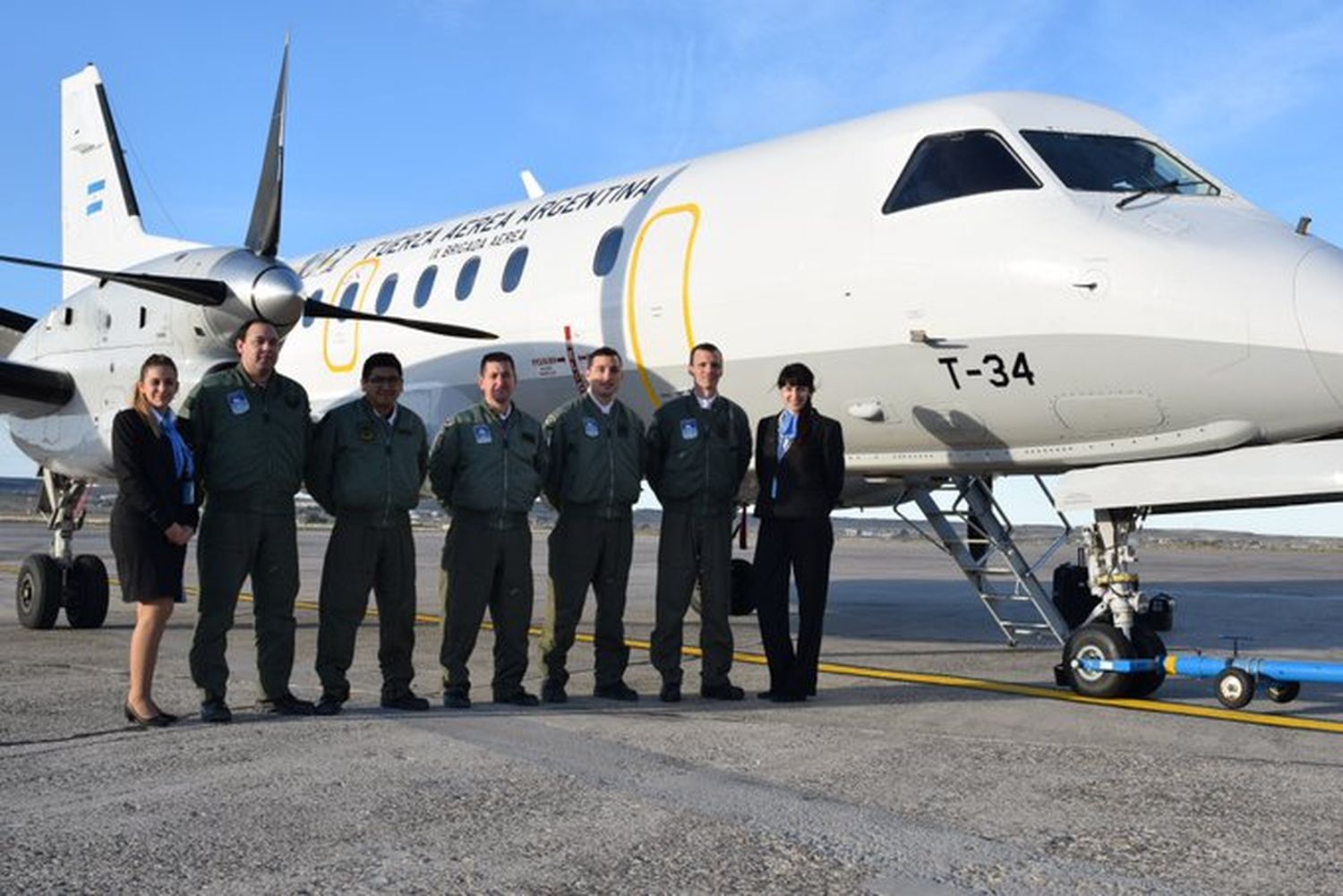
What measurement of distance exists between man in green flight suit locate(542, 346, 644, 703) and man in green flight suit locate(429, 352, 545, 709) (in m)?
0.22

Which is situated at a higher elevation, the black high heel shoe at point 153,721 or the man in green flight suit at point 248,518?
the man in green flight suit at point 248,518

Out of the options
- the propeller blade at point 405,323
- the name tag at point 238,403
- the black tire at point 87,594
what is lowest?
the black tire at point 87,594

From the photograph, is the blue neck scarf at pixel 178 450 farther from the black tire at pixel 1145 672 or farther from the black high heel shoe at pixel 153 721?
the black tire at pixel 1145 672

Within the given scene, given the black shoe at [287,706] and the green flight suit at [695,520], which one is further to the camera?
the green flight suit at [695,520]

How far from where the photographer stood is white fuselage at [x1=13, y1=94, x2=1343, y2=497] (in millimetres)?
7055

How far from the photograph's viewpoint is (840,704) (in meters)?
7.43

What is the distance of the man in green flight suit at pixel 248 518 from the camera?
21.9 feet

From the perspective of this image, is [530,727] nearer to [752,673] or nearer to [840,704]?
[840,704]

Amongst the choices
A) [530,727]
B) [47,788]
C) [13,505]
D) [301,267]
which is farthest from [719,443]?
[13,505]

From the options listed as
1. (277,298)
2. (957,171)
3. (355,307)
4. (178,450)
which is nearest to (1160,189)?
(957,171)

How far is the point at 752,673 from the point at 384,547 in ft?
10.4

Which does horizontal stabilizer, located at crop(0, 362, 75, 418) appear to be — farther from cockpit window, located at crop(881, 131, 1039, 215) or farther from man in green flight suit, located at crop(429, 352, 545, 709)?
cockpit window, located at crop(881, 131, 1039, 215)

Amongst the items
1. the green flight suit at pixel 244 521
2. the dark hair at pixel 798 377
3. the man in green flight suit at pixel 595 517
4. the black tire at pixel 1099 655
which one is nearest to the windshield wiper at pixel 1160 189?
the dark hair at pixel 798 377

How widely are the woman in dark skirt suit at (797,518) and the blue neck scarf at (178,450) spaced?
325 cm
